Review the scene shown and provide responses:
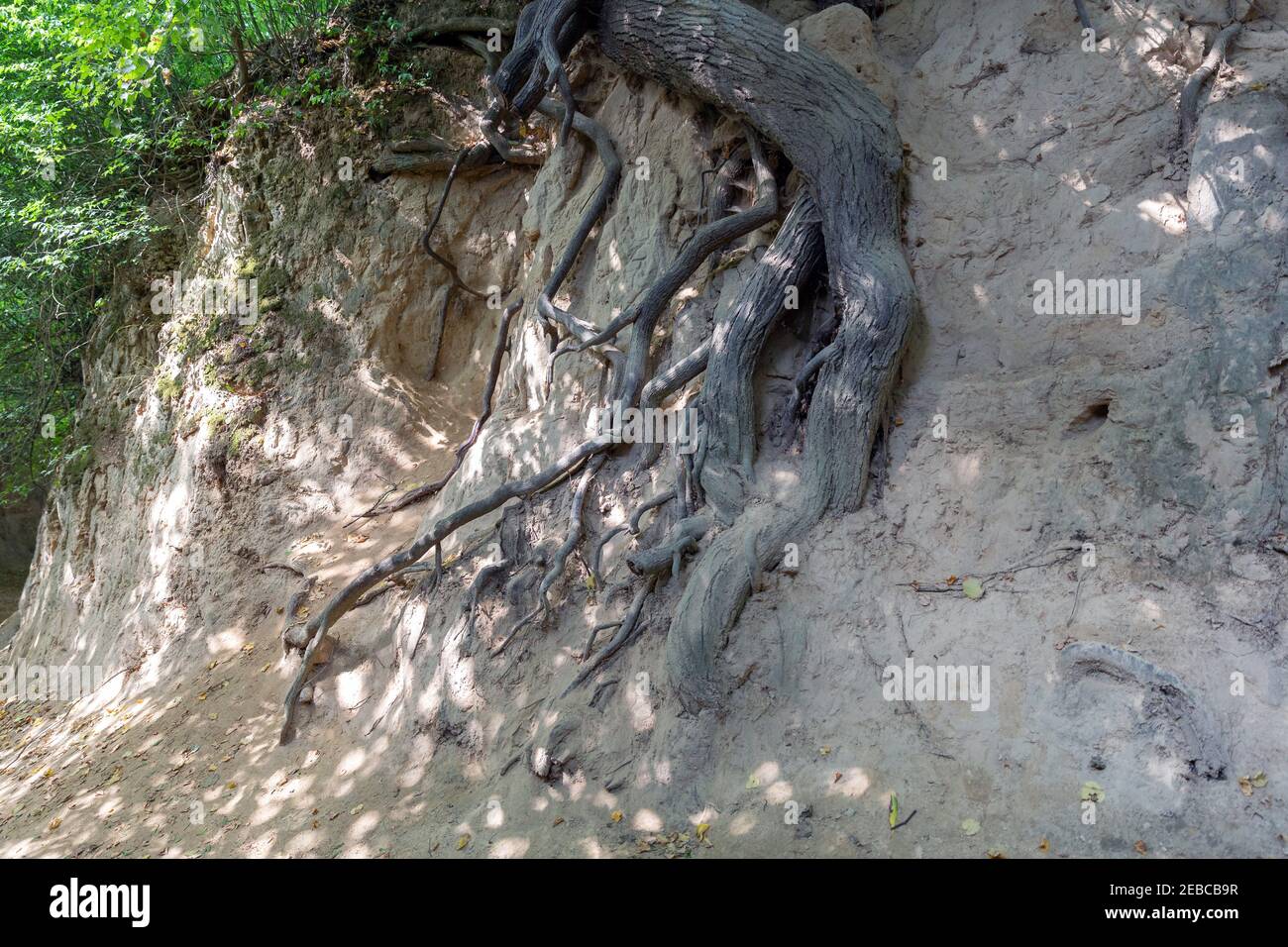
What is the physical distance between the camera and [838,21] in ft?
20.4

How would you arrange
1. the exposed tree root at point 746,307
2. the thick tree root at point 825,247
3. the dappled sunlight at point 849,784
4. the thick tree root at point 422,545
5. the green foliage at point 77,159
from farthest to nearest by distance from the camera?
the green foliage at point 77,159 → the thick tree root at point 422,545 → the exposed tree root at point 746,307 → the thick tree root at point 825,247 → the dappled sunlight at point 849,784

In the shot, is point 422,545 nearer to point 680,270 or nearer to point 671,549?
point 671,549

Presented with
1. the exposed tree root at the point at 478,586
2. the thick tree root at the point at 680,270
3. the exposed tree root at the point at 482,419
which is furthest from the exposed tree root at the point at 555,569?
the exposed tree root at the point at 482,419

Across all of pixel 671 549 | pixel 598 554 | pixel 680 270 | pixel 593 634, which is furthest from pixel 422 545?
pixel 680 270

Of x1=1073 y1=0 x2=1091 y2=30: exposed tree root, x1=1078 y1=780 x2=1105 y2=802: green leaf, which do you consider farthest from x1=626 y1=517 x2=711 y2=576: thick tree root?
x1=1073 y1=0 x2=1091 y2=30: exposed tree root

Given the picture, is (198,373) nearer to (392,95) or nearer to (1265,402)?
(392,95)

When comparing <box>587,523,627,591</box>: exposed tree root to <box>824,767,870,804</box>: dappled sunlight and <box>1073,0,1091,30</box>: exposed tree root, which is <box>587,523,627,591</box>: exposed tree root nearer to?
<box>824,767,870,804</box>: dappled sunlight

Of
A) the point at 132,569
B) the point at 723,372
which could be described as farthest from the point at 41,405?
the point at 723,372

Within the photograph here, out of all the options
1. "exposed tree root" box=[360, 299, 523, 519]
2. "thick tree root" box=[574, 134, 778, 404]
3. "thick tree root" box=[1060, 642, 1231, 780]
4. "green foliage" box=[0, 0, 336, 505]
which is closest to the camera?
"thick tree root" box=[1060, 642, 1231, 780]

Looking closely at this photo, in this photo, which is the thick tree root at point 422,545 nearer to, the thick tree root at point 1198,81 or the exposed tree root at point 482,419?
the exposed tree root at point 482,419

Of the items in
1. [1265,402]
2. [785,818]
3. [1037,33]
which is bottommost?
[785,818]

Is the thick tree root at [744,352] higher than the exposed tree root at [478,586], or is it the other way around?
the thick tree root at [744,352]

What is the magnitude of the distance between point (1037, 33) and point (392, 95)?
600 centimetres

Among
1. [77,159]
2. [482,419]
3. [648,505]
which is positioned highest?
[77,159]
